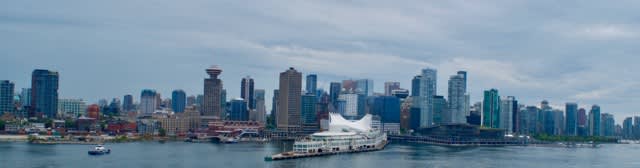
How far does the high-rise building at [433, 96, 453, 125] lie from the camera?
430ft

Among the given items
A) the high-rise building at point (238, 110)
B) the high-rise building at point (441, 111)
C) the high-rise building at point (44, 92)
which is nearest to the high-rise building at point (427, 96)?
the high-rise building at point (441, 111)

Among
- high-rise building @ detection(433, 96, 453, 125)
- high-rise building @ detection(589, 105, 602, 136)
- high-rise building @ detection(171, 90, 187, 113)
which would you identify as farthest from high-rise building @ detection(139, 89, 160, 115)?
high-rise building @ detection(589, 105, 602, 136)

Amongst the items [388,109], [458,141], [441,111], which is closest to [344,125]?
[458,141]

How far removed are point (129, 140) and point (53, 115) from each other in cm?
3947

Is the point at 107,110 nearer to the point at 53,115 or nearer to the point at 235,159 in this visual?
the point at 53,115

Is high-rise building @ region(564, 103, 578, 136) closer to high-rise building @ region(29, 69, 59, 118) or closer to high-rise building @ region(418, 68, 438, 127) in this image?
high-rise building @ region(418, 68, 438, 127)

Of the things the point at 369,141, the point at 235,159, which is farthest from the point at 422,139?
the point at 235,159

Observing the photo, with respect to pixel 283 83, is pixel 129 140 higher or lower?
lower

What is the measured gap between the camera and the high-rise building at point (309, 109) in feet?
396

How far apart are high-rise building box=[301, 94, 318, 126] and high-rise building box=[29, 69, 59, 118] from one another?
36.6 meters

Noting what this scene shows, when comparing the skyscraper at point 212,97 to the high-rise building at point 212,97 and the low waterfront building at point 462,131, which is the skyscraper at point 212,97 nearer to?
the high-rise building at point 212,97

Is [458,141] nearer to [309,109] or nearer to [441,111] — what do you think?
[309,109]

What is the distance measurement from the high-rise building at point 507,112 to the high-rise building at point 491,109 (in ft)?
7.93

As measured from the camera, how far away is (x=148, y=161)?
4450 centimetres
